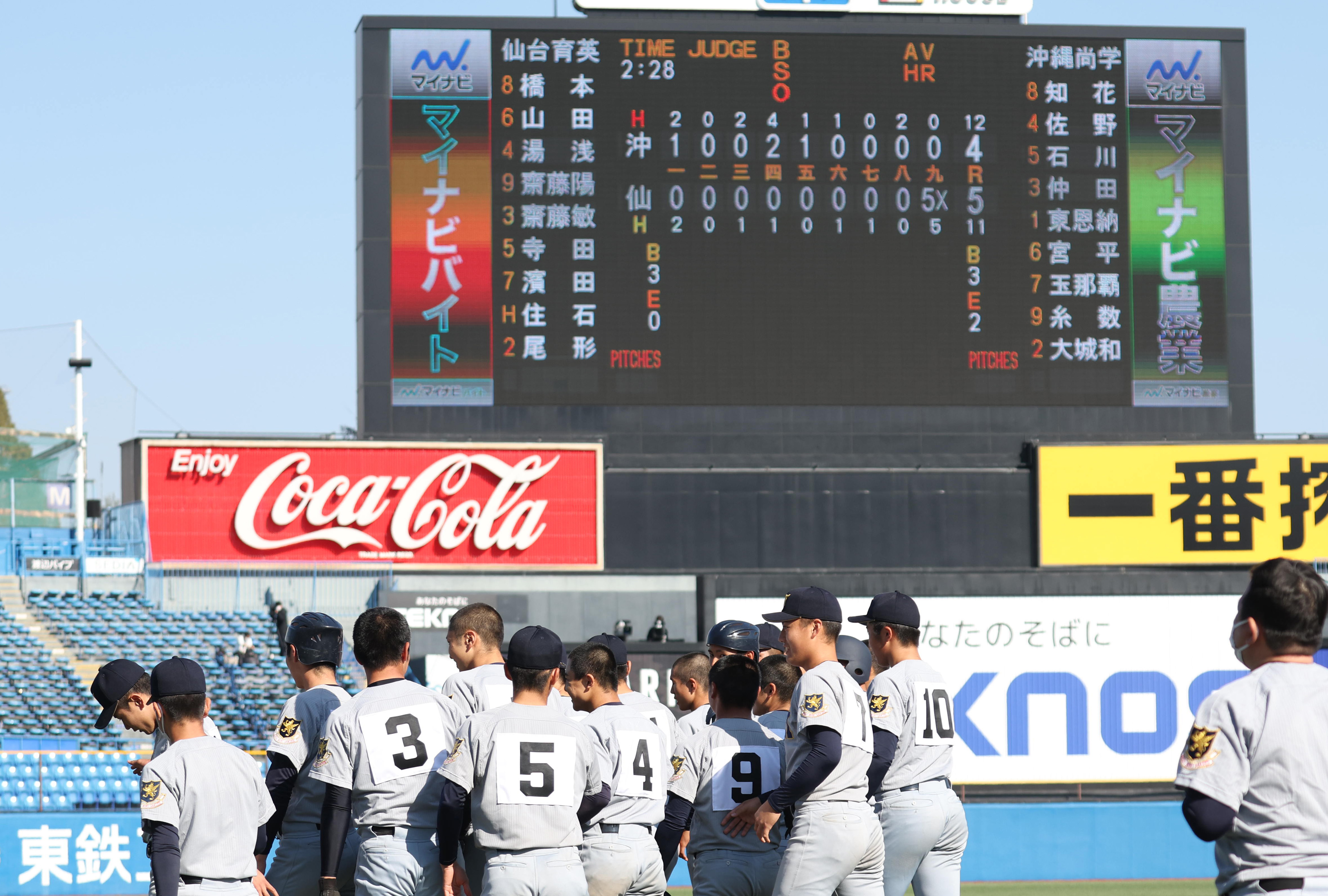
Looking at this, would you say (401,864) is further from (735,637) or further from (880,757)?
(880,757)

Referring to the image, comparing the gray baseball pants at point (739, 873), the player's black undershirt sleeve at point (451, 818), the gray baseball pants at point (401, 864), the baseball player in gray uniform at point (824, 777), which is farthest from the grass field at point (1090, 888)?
the player's black undershirt sleeve at point (451, 818)

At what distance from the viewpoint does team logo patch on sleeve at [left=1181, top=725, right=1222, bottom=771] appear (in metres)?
4.23

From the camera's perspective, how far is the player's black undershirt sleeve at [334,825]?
20.4ft

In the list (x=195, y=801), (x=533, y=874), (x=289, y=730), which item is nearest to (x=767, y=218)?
(x=289, y=730)

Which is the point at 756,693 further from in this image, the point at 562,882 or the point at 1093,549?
the point at 1093,549

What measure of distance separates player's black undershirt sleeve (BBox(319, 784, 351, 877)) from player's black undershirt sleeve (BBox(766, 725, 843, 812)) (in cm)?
170

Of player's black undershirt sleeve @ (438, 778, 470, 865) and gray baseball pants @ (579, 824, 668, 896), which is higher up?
player's black undershirt sleeve @ (438, 778, 470, 865)

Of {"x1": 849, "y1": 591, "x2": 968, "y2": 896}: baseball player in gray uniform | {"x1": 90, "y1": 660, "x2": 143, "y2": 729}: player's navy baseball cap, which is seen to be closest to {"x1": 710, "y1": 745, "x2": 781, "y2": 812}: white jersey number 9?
{"x1": 849, "y1": 591, "x2": 968, "y2": 896}: baseball player in gray uniform

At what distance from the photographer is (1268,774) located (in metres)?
4.28

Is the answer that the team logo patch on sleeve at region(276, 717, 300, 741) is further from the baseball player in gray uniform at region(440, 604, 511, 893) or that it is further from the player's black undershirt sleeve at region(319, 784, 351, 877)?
the baseball player in gray uniform at region(440, 604, 511, 893)

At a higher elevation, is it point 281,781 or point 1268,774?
point 1268,774

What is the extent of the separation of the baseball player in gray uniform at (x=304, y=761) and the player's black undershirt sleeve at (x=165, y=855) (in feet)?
3.04

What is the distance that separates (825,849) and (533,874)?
117 cm

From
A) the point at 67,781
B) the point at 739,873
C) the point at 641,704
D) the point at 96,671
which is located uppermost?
the point at 641,704
